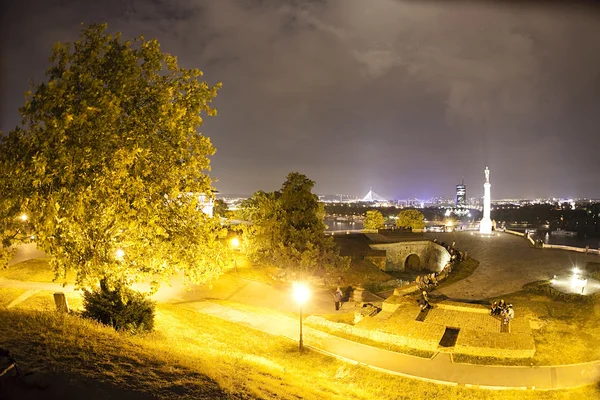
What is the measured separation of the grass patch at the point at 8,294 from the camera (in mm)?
14425

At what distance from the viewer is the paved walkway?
2092 cm

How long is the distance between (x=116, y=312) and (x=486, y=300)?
51.3 feet

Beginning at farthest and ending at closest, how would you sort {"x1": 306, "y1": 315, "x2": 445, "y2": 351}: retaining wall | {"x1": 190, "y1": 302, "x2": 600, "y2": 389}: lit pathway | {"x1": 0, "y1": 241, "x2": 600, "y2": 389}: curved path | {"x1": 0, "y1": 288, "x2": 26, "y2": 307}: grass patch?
{"x1": 0, "y1": 288, "x2": 26, "y2": 307}: grass patch → {"x1": 306, "y1": 315, "x2": 445, "y2": 351}: retaining wall → {"x1": 0, "y1": 241, "x2": 600, "y2": 389}: curved path → {"x1": 190, "y1": 302, "x2": 600, "y2": 389}: lit pathway

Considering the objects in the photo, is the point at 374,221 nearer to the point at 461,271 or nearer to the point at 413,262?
the point at 413,262

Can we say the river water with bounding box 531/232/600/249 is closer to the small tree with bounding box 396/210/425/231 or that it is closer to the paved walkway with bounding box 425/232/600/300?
the small tree with bounding box 396/210/425/231

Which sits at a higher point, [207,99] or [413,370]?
[207,99]

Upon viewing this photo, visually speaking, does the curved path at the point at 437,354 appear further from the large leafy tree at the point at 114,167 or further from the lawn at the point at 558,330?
the large leafy tree at the point at 114,167

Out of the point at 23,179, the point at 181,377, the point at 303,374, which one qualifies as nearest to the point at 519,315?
the point at 303,374

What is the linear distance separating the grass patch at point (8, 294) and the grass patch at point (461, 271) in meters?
19.6

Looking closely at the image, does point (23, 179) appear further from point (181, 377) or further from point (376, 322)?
point (376, 322)

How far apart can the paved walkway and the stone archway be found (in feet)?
14.4

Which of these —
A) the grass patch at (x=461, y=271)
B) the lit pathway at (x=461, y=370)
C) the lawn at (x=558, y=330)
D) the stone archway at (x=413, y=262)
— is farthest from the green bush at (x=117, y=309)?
the stone archway at (x=413, y=262)

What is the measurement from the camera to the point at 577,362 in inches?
473

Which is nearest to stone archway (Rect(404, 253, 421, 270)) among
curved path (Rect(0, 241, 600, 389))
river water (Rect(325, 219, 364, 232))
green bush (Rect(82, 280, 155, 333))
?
curved path (Rect(0, 241, 600, 389))
